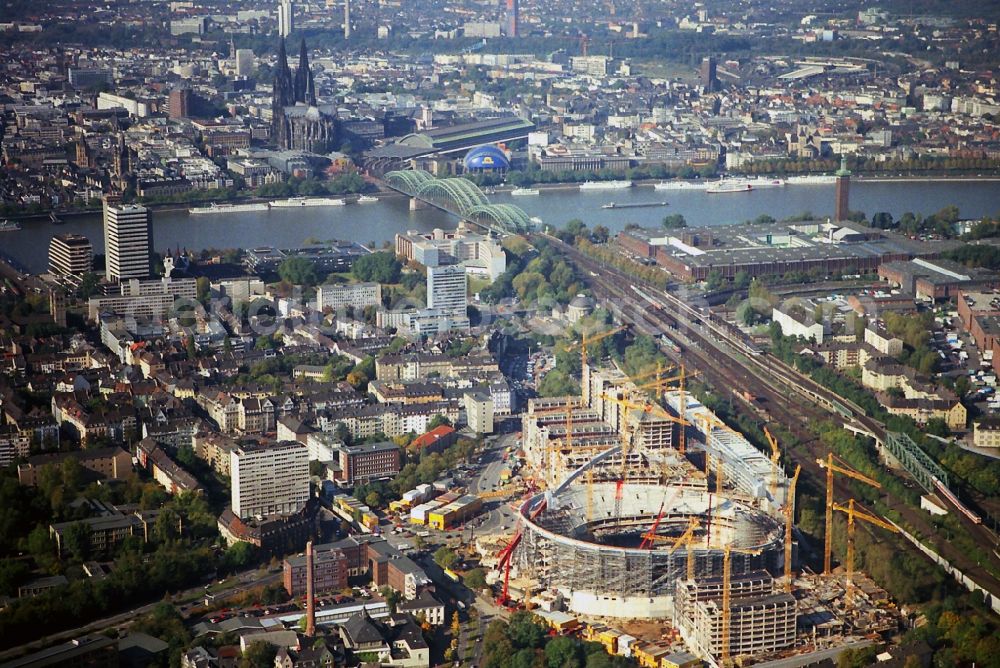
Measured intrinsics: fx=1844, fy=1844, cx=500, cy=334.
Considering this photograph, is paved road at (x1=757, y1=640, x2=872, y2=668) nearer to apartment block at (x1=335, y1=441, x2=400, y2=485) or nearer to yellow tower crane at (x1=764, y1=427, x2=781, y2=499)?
yellow tower crane at (x1=764, y1=427, x2=781, y2=499)

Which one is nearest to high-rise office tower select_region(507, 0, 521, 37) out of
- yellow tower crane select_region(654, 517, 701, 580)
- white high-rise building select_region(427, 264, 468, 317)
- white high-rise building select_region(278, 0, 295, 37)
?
white high-rise building select_region(278, 0, 295, 37)

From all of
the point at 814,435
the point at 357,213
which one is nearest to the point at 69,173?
the point at 357,213

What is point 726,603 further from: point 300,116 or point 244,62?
point 244,62

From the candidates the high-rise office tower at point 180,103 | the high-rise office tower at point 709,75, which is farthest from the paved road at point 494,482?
the high-rise office tower at point 709,75

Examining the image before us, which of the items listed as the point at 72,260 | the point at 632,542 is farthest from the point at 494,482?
the point at 72,260

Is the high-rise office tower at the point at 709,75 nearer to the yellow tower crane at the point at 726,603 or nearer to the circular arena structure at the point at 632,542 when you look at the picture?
the circular arena structure at the point at 632,542
